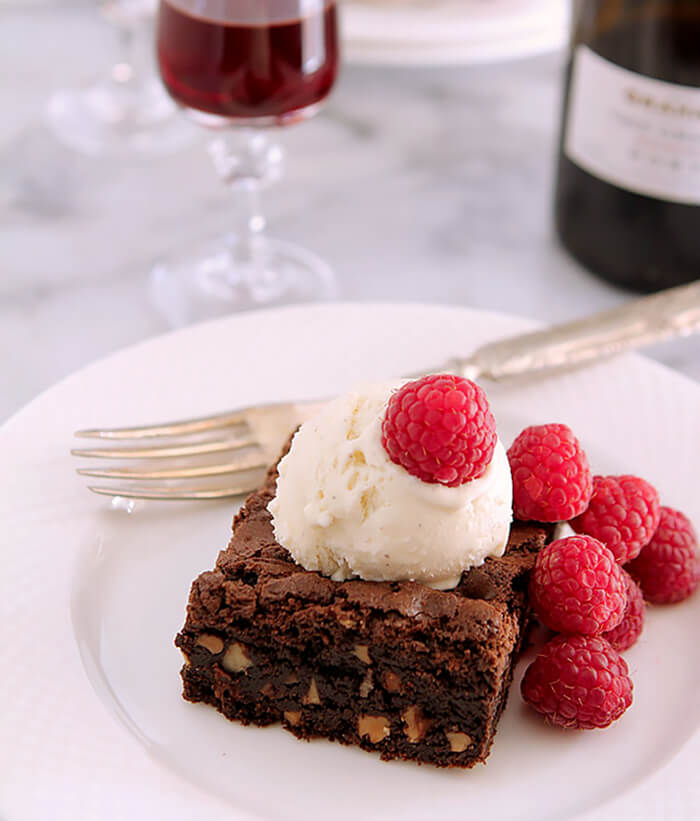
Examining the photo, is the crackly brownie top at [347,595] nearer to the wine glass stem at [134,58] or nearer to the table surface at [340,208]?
the table surface at [340,208]

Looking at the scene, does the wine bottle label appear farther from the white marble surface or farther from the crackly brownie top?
the crackly brownie top

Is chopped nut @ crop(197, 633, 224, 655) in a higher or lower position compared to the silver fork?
higher

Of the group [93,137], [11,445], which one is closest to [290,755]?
[11,445]

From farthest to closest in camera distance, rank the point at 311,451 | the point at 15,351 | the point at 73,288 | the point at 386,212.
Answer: the point at 386,212 < the point at 73,288 < the point at 15,351 < the point at 311,451

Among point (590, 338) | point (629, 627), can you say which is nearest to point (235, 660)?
point (629, 627)

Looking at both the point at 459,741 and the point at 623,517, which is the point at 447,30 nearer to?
the point at 623,517

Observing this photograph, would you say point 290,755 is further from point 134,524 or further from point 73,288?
point 73,288

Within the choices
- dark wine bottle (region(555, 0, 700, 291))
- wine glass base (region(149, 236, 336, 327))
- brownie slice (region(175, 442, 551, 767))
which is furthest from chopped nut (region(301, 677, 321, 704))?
dark wine bottle (region(555, 0, 700, 291))
